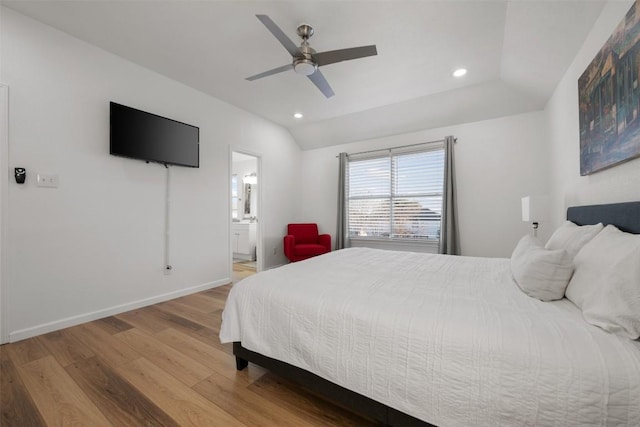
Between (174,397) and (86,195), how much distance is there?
2.23 m

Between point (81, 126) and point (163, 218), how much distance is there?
121 cm

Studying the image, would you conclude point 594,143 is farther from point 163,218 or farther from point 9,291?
point 9,291

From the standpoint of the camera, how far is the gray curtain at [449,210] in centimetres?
384

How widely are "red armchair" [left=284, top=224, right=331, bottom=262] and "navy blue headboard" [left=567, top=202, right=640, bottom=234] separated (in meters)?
3.29

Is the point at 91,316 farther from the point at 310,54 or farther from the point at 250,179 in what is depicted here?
the point at 250,179

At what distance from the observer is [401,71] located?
2.99 metres

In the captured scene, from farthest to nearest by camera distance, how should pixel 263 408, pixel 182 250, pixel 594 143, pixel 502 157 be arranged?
pixel 502 157
pixel 182 250
pixel 594 143
pixel 263 408

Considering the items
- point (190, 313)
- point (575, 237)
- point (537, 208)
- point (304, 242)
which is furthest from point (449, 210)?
point (190, 313)

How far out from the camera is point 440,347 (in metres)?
0.99

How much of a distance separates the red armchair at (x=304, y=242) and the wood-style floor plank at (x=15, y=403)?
123 inches

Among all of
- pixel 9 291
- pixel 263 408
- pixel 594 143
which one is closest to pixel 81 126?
pixel 9 291

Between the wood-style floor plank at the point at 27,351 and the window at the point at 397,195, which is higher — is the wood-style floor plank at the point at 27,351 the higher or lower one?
the lower one

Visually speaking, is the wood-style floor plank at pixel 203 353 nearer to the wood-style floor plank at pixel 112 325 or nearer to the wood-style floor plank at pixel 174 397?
the wood-style floor plank at pixel 174 397

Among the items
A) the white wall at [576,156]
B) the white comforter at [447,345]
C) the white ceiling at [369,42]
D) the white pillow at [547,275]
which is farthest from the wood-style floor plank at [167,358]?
the white wall at [576,156]
